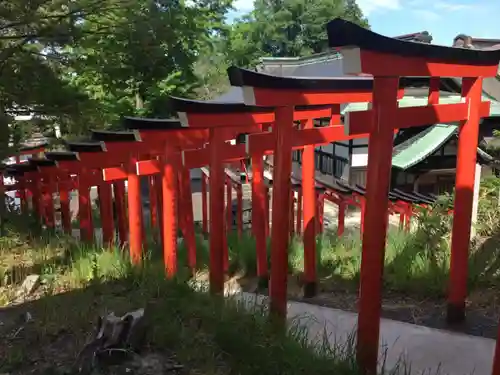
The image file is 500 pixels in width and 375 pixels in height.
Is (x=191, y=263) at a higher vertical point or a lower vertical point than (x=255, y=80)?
lower

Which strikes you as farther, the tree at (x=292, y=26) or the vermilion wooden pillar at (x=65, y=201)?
the tree at (x=292, y=26)

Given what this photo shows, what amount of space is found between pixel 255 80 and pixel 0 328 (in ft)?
9.18

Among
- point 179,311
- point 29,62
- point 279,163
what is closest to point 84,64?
point 29,62

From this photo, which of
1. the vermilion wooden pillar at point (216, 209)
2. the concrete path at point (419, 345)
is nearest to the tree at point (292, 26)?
the vermilion wooden pillar at point (216, 209)

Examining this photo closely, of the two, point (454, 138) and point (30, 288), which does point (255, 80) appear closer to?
point (30, 288)

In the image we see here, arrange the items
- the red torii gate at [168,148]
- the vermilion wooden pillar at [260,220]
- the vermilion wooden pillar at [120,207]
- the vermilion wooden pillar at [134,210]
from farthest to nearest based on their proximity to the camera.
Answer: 1. the vermilion wooden pillar at [120,207]
2. the vermilion wooden pillar at [134,210]
3. the vermilion wooden pillar at [260,220]
4. the red torii gate at [168,148]

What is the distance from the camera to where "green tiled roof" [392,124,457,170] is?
11.5m

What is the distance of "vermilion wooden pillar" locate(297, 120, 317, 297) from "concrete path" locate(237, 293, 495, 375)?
0.95 meters

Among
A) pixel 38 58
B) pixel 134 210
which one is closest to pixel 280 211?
A: pixel 134 210

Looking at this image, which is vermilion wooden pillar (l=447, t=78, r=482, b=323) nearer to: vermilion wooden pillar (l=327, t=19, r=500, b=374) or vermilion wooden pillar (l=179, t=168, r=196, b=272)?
vermilion wooden pillar (l=327, t=19, r=500, b=374)

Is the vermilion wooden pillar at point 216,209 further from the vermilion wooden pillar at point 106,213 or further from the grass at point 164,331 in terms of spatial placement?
the vermilion wooden pillar at point 106,213

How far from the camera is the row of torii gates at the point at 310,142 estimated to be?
3385 mm

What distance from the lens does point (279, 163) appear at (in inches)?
178

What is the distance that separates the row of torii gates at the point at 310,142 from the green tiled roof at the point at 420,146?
18.1 feet
